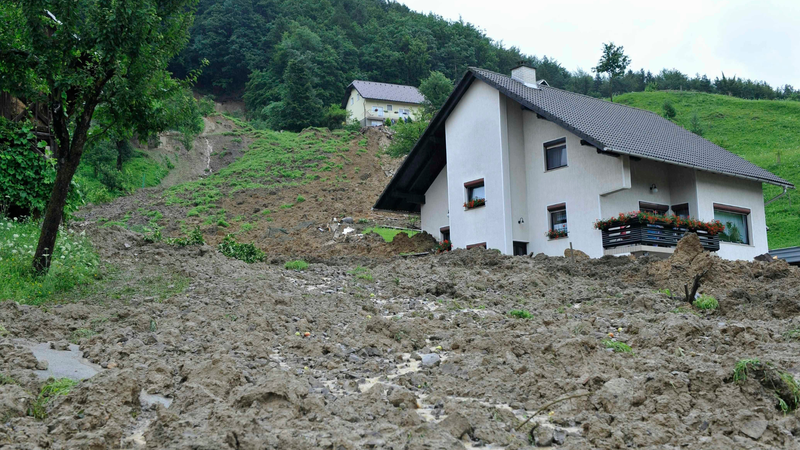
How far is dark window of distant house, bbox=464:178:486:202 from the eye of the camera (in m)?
22.6

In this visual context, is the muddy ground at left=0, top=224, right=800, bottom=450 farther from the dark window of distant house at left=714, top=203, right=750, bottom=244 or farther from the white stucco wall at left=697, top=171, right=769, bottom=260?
the dark window of distant house at left=714, top=203, right=750, bottom=244

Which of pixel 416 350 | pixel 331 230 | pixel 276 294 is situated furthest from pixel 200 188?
pixel 416 350

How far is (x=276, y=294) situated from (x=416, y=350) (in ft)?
12.1

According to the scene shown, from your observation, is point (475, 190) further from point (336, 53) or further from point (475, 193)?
point (336, 53)

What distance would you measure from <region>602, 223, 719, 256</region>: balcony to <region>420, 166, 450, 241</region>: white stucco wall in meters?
7.71

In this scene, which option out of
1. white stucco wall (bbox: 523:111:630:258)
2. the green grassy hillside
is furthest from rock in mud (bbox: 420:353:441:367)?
the green grassy hillside

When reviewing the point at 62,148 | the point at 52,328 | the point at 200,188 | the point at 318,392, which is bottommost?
the point at 318,392

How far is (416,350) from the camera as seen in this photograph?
823cm

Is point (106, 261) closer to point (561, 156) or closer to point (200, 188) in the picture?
point (561, 156)

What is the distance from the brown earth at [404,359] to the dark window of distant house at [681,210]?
7.75 meters

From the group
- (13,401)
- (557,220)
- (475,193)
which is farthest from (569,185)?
(13,401)

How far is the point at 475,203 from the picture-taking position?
22.5 m

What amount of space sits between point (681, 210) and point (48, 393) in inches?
804

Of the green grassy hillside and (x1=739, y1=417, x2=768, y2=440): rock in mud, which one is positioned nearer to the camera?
(x1=739, y1=417, x2=768, y2=440): rock in mud
